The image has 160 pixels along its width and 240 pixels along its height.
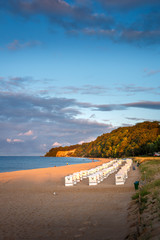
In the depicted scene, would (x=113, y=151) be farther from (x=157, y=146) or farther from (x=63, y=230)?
(x=63, y=230)

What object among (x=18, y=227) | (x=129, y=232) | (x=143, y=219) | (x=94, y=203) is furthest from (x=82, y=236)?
(x=94, y=203)

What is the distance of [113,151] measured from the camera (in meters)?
144

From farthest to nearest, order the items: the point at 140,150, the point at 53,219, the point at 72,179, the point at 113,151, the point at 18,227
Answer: the point at 113,151 → the point at 140,150 → the point at 72,179 → the point at 53,219 → the point at 18,227

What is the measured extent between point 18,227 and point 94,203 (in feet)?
16.7

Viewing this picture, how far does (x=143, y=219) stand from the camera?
8.82 meters

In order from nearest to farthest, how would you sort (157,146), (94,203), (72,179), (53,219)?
1. (53,219)
2. (94,203)
3. (72,179)
4. (157,146)

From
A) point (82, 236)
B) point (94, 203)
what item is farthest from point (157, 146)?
point (82, 236)

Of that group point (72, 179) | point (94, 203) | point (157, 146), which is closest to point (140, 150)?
point (157, 146)

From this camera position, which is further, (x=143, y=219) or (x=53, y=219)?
(x=53, y=219)

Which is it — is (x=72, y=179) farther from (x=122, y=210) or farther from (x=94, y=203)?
(x=122, y=210)

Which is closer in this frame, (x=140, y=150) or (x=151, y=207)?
(x=151, y=207)

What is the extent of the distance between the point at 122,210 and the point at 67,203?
12.3ft

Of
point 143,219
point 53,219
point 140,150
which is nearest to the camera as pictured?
point 143,219

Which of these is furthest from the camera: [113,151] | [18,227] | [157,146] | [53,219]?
[113,151]
